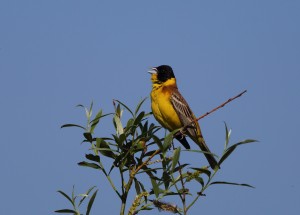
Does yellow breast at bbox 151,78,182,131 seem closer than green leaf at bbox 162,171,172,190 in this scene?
No

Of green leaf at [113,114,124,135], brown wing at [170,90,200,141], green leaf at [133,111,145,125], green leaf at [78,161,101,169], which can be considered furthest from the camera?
brown wing at [170,90,200,141]

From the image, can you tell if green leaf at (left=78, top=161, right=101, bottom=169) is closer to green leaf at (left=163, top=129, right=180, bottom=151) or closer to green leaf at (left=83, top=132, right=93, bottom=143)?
green leaf at (left=83, top=132, right=93, bottom=143)

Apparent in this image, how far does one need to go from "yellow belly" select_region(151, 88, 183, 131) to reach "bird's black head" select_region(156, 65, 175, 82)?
529mm

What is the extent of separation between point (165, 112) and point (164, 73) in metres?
0.89

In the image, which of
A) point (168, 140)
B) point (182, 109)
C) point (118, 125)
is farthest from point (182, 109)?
point (168, 140)

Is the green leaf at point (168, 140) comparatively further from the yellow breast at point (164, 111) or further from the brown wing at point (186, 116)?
the yellow breast at point (164, 111)

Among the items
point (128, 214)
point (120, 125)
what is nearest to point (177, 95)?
point (120, 125)

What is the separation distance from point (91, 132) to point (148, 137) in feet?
1.21

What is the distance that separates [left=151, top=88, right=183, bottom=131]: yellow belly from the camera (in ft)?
19.2

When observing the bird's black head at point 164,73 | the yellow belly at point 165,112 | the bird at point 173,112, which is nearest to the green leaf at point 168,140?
the bird at point 173,112

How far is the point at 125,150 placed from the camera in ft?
8.18

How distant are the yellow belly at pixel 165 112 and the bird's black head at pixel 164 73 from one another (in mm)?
529

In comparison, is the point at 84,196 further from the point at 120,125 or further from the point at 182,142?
the point at 182,142

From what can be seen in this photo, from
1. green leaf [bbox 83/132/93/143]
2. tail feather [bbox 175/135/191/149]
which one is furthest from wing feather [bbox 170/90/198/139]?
green leaf [bbox 83/132/93/143]
